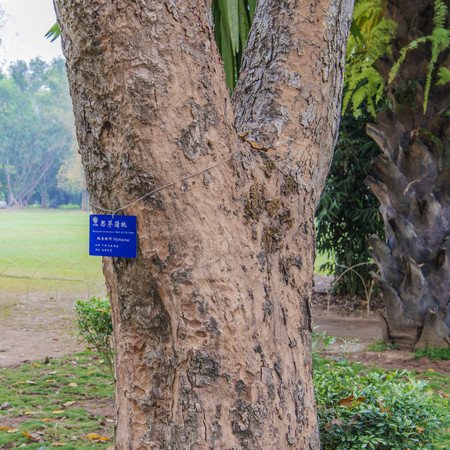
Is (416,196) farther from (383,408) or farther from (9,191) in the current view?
(9,191)

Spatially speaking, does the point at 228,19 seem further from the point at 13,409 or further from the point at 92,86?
the point at 13,409

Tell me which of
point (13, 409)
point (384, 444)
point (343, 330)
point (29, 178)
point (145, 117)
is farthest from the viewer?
point (29, 178)

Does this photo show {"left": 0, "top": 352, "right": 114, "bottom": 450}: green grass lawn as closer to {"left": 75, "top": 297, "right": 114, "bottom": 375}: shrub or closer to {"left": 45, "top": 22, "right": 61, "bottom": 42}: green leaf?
{"left": 75, "top": 297, "right": 114, "bottom": 375}: shrub

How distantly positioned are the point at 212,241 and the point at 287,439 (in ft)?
1.78

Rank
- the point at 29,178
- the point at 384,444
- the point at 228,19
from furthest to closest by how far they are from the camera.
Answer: the point at 29,178, the point at 228,19, the point at 384,444

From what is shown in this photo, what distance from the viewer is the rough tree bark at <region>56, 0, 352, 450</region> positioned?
1.11 meters

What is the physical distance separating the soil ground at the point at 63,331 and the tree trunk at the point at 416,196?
0.88ft

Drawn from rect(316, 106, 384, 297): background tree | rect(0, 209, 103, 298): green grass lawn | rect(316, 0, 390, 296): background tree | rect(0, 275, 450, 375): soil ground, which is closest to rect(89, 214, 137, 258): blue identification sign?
rect(0, 275, 450, 375): soil ground

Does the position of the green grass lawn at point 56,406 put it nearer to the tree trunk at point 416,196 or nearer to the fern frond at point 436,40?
the tree trunk at point 416,196

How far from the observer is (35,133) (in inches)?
233

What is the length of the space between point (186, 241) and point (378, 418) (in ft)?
4.35

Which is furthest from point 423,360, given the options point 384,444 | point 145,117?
point 145,117

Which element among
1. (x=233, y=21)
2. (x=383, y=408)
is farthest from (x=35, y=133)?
(x=383, y=408)

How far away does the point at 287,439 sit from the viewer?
1213 mm
